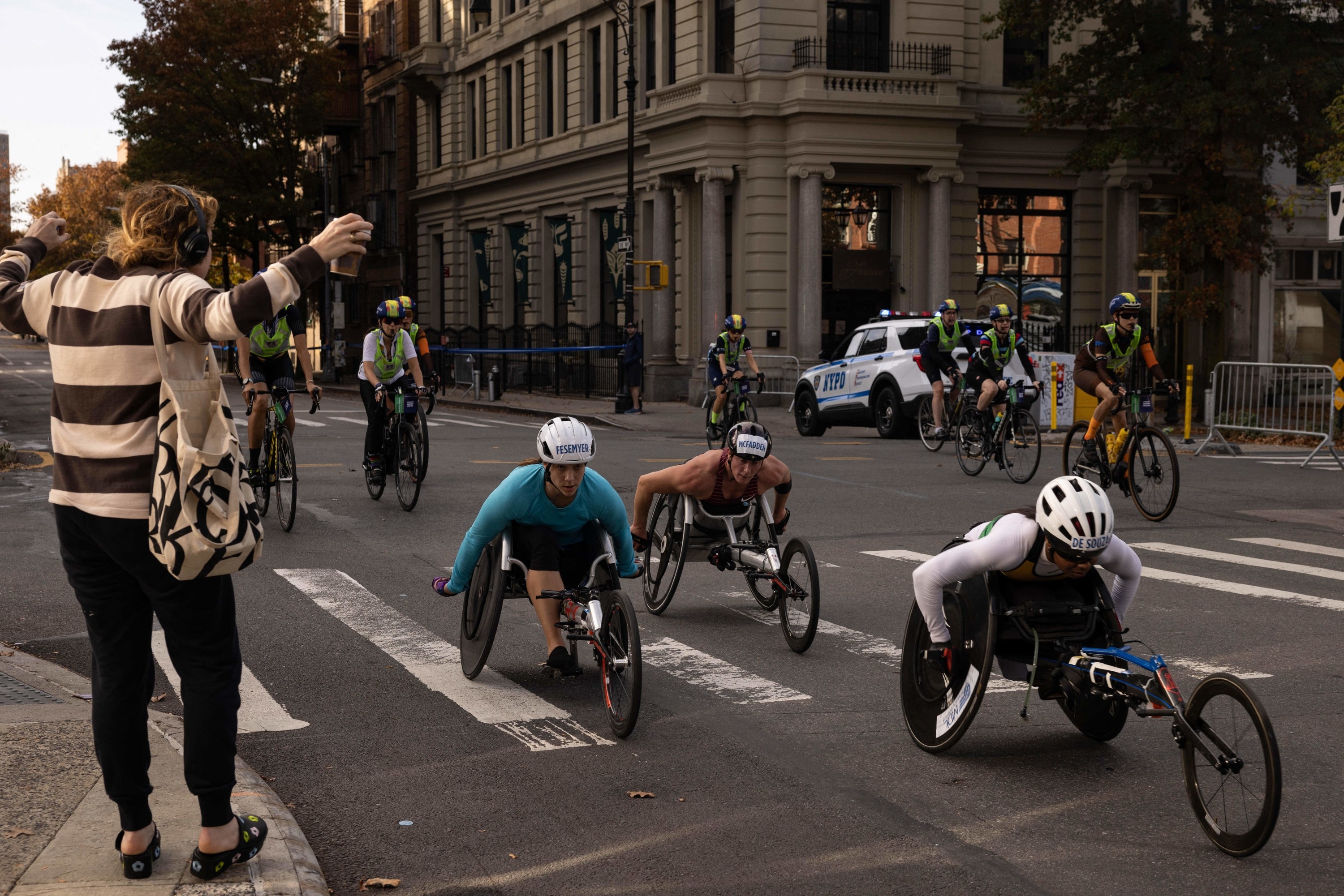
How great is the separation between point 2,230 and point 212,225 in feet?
350

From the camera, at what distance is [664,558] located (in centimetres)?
940

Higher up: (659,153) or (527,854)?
(659,153)

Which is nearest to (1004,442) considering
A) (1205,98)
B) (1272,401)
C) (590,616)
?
(1272,401)

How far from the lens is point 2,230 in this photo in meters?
102

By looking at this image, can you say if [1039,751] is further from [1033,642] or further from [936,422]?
[936,422]

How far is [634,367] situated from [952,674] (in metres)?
28.2

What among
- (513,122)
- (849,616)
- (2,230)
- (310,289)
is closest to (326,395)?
(513,122)

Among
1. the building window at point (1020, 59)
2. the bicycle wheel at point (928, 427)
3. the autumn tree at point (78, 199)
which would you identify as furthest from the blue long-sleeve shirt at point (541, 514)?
the autumn tree at point (78, 199)

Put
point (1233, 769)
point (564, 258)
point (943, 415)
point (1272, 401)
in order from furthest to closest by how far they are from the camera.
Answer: point (564, 258) < point (1272, 401) < point (943, 415) < point (1233, 769)

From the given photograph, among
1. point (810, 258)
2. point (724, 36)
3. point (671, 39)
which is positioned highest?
point (671, 39)

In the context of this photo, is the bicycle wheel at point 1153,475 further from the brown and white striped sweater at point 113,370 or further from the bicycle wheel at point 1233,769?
the brown and white striped sweater at point 113,370

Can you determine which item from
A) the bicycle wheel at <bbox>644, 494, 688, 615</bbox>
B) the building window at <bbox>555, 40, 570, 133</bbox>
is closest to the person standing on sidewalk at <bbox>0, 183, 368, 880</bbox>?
the bicycle wheel at <bbox>644, 494, 688, 615</bbox>

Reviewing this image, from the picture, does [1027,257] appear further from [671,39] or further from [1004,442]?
[1004,442]

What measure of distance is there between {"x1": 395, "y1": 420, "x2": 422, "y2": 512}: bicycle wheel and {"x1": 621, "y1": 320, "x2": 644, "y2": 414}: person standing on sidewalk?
63.2 ft
